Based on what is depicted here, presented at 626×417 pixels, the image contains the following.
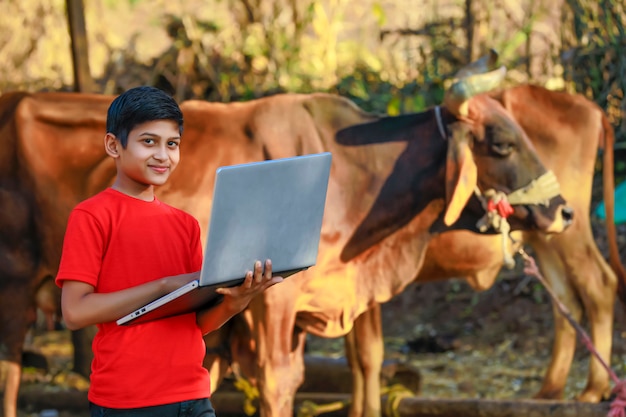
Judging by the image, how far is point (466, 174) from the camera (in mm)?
5000

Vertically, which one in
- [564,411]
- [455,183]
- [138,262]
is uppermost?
[138,262]

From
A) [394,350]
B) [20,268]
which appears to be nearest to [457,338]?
[394,350]

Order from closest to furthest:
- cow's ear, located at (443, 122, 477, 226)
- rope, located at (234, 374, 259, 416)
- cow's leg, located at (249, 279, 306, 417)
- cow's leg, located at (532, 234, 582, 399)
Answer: cow's leg, located at (249, 279, 306, 417)
cow's ear, located at (443, 122, 477, 226)
rope, located at (234, 374, 259, 416)
cow's leg, located at (532, 234, 582, 399)

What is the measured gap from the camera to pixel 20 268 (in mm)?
4984

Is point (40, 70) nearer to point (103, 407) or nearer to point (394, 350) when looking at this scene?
point (394, 350)

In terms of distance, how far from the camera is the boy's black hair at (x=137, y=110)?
262 centimetres

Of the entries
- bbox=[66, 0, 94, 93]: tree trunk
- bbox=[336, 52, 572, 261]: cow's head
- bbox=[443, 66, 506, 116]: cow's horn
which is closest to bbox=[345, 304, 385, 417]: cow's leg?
bbox=[336, 52, 572, 261]: cow's head

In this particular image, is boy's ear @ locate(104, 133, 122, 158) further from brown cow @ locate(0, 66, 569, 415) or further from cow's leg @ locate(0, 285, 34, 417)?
cow's leg @ locate(0, 285, 34, 417)

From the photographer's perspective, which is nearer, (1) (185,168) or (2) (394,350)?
(1) (185,168)

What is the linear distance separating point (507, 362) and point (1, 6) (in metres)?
7.15

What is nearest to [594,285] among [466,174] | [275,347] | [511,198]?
[511,198]

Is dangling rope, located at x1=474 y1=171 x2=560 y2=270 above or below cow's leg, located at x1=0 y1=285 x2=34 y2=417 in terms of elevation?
above

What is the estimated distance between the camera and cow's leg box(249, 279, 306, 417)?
15.7 feet

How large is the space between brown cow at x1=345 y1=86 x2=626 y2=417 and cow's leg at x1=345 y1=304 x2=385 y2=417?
1.82ft
